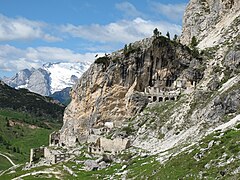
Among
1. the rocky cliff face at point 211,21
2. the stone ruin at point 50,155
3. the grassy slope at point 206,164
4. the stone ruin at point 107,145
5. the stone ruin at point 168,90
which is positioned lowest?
the stone ruin at point 50,155

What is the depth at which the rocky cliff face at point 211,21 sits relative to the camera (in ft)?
403

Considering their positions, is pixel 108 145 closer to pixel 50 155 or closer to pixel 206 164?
pixel 50 155

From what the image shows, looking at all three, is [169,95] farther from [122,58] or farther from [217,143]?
[217,143]

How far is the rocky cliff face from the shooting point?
12275cm

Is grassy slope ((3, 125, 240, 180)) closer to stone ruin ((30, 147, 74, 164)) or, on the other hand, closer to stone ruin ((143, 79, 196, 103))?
stone ruin ((30, 147, 74, 164))

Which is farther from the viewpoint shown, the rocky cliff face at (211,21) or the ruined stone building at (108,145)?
the rocky cliff face at (211,21)

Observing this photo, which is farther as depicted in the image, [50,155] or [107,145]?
[50,155]

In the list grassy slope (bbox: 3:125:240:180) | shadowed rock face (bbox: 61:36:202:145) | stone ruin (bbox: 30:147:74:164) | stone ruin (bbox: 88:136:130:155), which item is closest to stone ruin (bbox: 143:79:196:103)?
shadowed rock face (bbox: 61:36:202:145)

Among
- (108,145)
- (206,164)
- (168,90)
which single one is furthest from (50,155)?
(206,164)

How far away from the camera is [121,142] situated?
315 ft

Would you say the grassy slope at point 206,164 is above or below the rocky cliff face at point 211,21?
below

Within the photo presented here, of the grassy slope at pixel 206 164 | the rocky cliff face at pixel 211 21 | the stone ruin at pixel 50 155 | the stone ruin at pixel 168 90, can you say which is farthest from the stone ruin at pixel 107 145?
the rocky cliff face at pixel 211 21

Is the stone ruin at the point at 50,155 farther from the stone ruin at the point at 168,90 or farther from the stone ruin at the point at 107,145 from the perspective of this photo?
the stone ruin at the point at 168,90

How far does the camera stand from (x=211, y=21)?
139 metres
